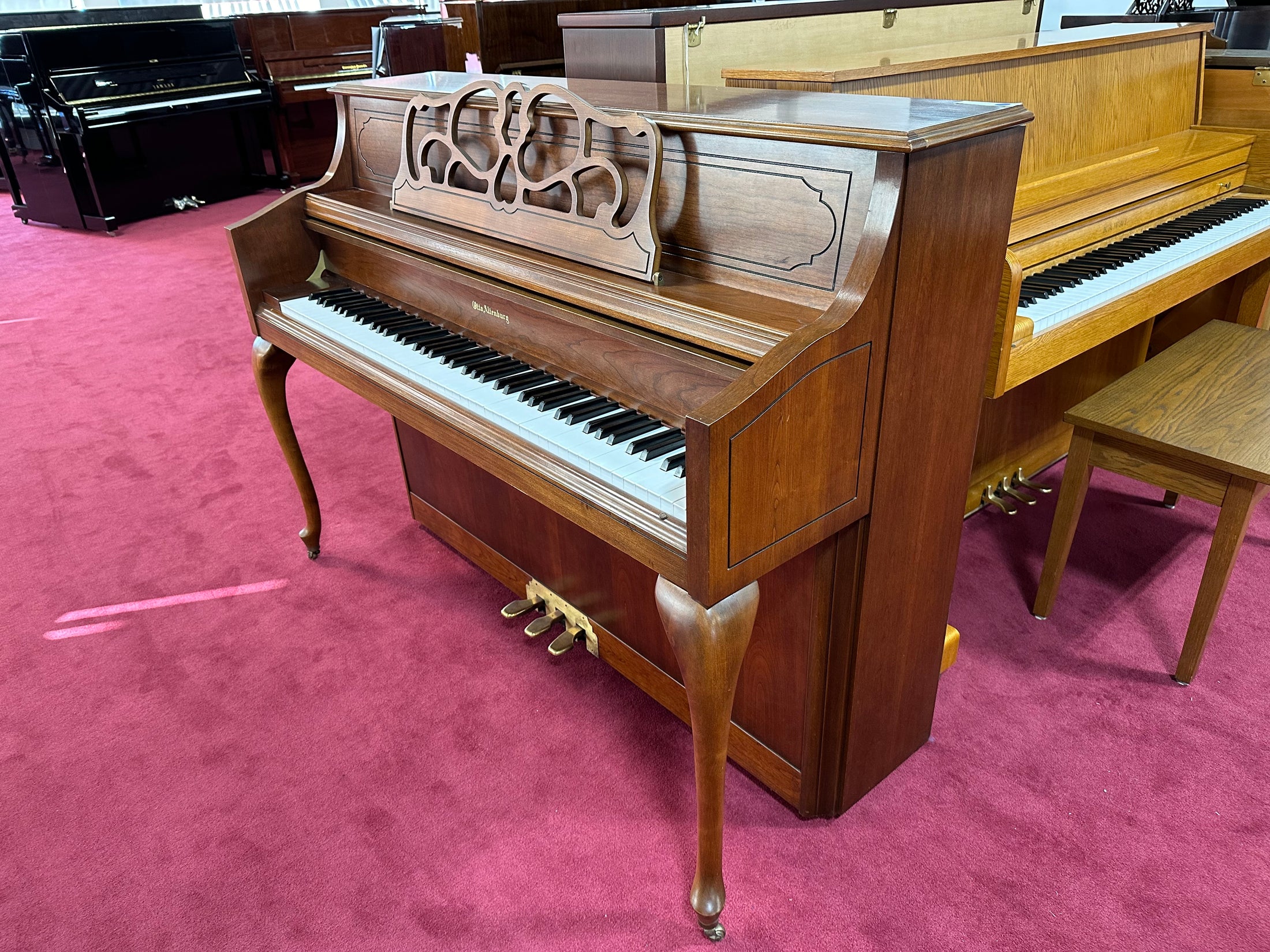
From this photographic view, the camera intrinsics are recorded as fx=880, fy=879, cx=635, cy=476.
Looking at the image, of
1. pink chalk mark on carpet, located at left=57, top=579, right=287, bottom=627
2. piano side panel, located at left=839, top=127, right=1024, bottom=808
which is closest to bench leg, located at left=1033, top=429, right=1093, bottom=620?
piano side panel, located at left=839, top=127, right=1024, bottom=808

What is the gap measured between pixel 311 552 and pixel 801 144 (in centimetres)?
193

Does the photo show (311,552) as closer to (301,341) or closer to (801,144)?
(301,341)

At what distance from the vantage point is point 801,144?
122 cm

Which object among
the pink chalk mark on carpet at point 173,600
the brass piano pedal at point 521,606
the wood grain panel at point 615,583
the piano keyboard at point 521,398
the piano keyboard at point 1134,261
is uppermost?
the piano keyboard at point 1134,261

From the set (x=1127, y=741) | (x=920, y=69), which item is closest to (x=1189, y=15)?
(x=920, y=69)

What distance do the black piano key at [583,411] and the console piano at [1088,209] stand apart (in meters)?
0.71

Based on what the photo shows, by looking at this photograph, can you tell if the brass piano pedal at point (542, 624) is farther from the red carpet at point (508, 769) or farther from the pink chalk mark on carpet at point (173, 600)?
the pink chalk mark on carpet at point (173, 600)

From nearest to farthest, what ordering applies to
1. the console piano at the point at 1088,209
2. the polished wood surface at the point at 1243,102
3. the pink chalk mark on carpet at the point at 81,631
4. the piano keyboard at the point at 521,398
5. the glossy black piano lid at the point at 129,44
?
the piano keyboard at the point at 521,398, the console piano at the point at 1088,209, the pink chalk mark on carpet at the point at 81,631, the polished wood surface at the point at 1243,102, the glossy black piano lid at the point at 129,44

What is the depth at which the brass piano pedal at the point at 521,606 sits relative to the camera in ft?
7.09

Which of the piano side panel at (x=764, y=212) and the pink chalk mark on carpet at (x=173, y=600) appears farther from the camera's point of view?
the pink chalk mark on carpet at (x=173, y=600)

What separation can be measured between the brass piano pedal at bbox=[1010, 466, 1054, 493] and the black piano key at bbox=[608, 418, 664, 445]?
1.60 meters

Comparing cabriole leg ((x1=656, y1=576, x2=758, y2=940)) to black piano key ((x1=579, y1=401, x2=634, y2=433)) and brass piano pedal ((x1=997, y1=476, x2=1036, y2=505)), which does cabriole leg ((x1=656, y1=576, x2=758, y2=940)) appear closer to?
black piano key ((x1=579, y1=401, x2=634, y2=433))

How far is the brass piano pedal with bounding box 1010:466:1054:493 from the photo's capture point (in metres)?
2.58

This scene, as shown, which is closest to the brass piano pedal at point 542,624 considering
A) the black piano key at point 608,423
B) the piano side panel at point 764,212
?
the black piano key at point 608,423
